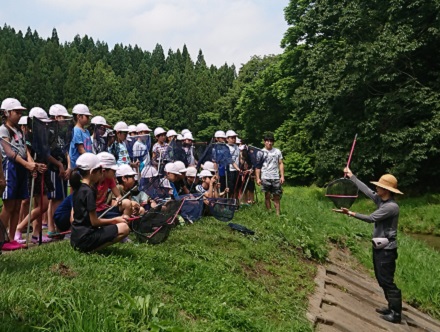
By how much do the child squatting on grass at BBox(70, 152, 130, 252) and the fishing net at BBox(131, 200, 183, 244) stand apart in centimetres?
87

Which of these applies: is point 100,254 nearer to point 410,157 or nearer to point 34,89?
point 410,157

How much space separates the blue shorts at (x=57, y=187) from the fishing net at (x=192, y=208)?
6.71ft

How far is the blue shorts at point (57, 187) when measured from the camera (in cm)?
684

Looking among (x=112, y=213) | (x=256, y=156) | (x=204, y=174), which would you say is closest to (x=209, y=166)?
(x=204, y=174)

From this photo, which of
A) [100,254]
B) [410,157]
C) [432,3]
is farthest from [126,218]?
[432,3]

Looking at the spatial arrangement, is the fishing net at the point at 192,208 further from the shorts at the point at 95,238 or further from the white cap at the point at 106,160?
the shorts at the point at 95,238

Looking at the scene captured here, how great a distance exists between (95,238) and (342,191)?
4296mm

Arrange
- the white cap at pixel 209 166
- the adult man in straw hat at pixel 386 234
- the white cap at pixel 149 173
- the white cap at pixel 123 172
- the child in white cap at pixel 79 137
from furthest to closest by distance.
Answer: the white cap at pixel 209 166 → the white cap at pixel 149 173 → the white cap at pixel 123 172 → the child in white cap at pixel 79 137 → the adult man in straw hat at pixel 386 234

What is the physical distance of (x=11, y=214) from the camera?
6.06m

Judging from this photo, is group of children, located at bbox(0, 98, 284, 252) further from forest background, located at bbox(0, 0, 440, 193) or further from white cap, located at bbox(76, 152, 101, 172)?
forest background, located at bbox(0, 0, 440, 193)

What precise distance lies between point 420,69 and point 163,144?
14205mm

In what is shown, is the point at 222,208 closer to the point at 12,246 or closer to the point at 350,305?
the point at 350,305

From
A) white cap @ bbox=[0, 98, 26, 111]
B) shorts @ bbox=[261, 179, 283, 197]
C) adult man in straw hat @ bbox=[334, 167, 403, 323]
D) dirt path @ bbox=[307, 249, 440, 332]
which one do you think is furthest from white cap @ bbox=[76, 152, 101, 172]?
shorts @ bbox=[261, 179, 283, 197]

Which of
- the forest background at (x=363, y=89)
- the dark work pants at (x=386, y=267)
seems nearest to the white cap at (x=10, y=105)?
the dark work pants at (x=386, y=267)
